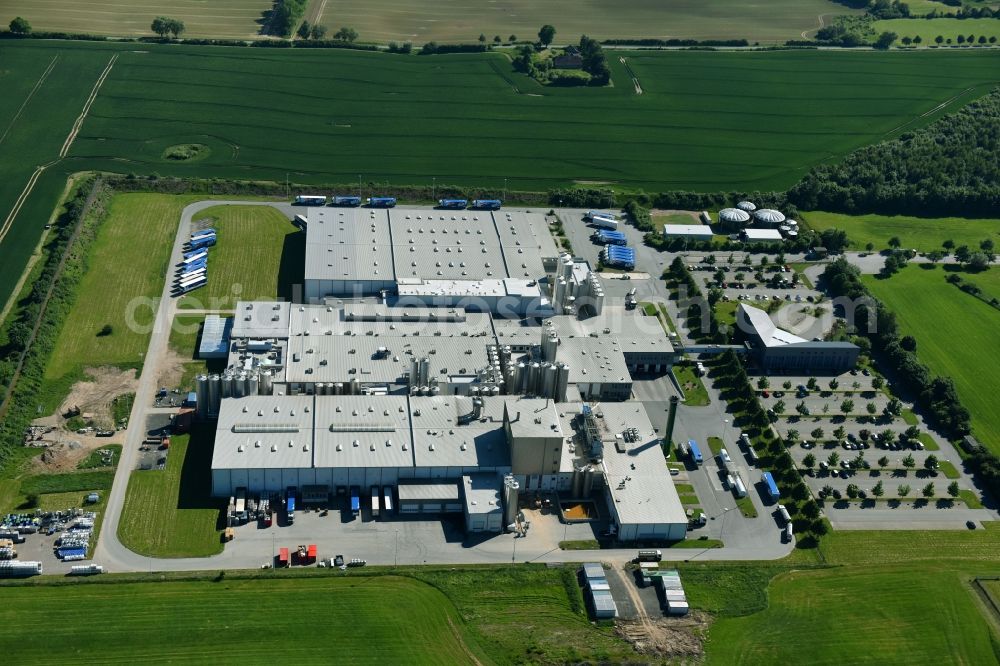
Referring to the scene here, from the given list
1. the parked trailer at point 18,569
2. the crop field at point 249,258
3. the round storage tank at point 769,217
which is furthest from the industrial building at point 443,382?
the round storage tank at point 769,217

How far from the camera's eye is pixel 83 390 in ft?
433

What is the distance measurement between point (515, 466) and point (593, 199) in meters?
87.0

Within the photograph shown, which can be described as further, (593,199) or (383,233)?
(593,199)

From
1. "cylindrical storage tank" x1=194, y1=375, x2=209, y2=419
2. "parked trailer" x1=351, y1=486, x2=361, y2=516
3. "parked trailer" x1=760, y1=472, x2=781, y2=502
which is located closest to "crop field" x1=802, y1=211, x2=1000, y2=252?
"parked trailer" x1=760, y1=472, x2=781, y2=502

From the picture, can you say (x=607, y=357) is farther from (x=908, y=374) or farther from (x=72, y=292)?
(x=72, y=292)

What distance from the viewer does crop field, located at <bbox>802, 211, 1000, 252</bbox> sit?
623ft

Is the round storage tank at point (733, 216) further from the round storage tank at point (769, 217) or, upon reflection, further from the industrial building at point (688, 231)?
the industrial building at point (688, 231)

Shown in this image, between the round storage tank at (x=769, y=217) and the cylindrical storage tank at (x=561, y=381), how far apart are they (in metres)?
75.0

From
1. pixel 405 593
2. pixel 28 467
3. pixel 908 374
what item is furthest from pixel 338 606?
pixel 908 374

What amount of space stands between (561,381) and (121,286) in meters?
73.7

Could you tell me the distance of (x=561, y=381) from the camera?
429 feet

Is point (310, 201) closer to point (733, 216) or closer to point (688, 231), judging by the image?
point (688, 231)

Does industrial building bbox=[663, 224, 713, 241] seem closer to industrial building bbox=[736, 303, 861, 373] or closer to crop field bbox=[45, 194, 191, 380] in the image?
industrial building bbox=[736, 303, 861, 373]

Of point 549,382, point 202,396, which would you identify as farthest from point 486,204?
point 202,396
